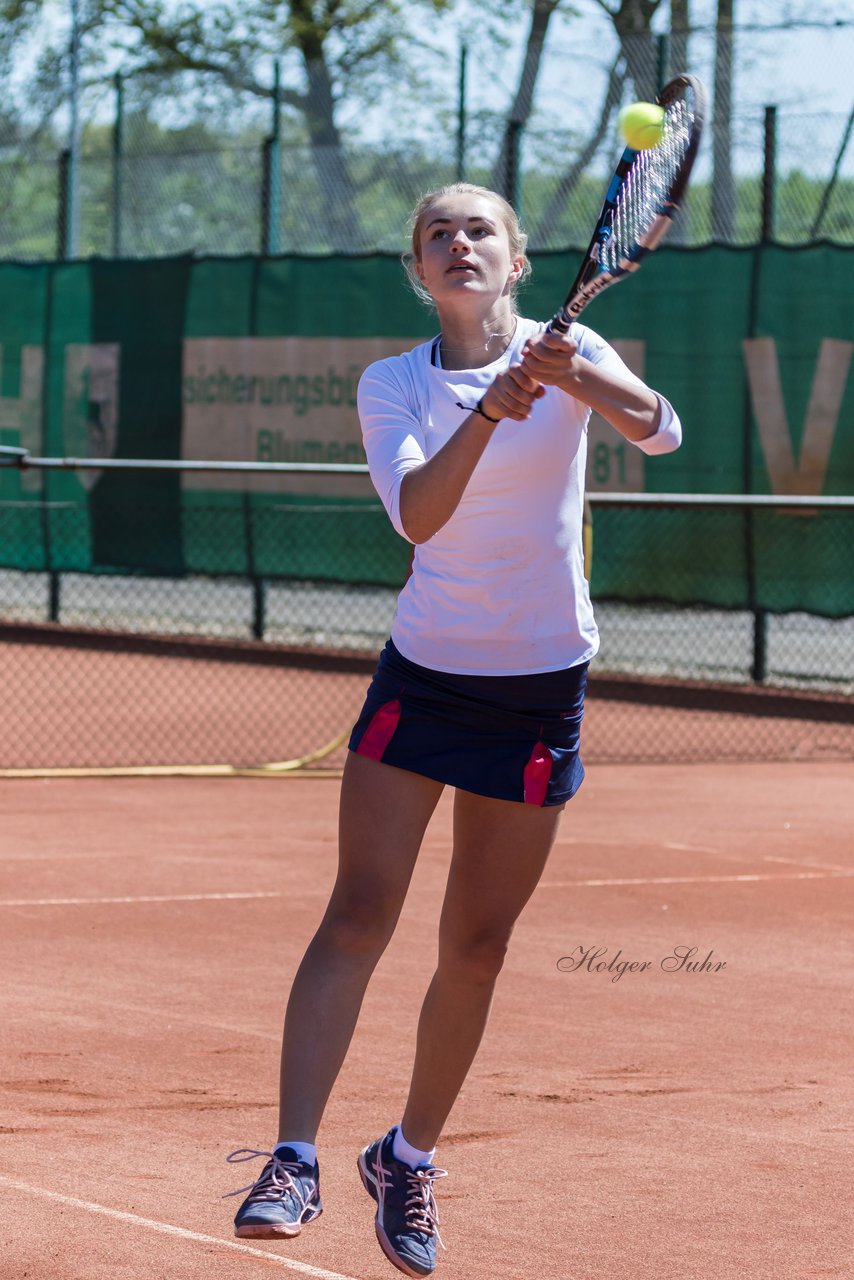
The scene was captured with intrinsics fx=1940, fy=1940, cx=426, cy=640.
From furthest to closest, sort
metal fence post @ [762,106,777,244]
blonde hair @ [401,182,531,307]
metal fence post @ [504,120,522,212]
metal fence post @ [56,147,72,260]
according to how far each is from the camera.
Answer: metal fence post @ [56,147,72,260] → metal fence post @ [504,120,522,212] → metal fence post @ [762,106,777,244] → blonde hair @ [401,182,531,307]

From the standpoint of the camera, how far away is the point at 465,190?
11.1 ft

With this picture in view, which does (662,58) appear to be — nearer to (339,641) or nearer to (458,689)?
(339,641)

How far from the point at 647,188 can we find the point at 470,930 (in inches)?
52.5

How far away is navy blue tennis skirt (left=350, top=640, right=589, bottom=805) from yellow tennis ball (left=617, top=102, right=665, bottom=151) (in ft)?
3.00

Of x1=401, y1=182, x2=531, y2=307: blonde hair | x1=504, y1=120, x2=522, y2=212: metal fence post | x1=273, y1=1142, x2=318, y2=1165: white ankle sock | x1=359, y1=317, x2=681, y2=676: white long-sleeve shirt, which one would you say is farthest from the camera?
x1=504, y1=120, x2=522, y2=212: metal fence post

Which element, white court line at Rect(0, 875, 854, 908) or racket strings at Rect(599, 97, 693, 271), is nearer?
racket strings at Rect(599, 97, 693, 271)

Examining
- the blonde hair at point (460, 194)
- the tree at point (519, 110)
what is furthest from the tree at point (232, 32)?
the blonde hair at point (460, 194)

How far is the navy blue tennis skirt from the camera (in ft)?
10.8

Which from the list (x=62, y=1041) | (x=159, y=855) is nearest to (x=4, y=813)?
(x=159, y=855)

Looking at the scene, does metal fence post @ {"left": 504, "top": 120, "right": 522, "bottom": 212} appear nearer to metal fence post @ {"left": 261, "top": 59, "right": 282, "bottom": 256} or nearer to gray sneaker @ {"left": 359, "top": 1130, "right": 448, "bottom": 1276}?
metal fence post @ {"left": 261, "top": 59, "right": 282, "bottom": 256}

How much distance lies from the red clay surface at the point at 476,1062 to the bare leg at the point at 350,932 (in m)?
0.42

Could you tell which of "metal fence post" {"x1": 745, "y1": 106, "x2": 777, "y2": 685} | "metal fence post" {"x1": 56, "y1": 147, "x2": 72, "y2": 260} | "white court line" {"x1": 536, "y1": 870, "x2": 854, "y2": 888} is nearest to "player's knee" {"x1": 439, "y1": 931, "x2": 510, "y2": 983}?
"white court line" {"x1": 536, "y1": 870, "x2": 854, "y2": 888}

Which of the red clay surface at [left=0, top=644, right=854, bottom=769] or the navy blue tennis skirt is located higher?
the navy blue tennis skirt

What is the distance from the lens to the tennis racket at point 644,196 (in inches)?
127
